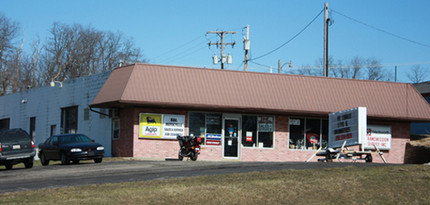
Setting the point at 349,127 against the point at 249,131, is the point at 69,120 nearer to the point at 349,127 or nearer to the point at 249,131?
the point at 249,131

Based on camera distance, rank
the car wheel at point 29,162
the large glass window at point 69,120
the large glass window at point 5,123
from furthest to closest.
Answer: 1. the large glass window at point 5,123
2. the large glass window at point 69,120
3. the car wheel at point 29,162

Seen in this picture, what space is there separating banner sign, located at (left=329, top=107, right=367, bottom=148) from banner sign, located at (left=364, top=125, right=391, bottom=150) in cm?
581

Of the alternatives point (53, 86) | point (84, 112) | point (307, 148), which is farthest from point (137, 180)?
point (53, 86)

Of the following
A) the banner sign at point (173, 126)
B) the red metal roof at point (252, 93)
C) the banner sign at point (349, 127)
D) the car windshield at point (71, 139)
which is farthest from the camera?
the banner sign at point (173, 126)

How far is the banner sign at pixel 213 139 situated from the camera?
3048 centimetres

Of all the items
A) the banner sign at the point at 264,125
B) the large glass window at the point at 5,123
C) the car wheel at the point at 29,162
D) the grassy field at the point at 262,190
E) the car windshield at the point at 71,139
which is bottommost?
the car wheel at the point at 29,162

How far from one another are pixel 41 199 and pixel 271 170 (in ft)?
22.8

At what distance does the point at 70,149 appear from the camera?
25.9m

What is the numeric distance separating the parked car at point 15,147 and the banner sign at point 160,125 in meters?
6.19

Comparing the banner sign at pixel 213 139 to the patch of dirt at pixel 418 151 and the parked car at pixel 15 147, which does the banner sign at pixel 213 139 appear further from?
the patch of dirt at pixel 418 151

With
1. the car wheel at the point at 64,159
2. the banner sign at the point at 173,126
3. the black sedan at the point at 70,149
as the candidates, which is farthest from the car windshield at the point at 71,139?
the banner sign at the point at 173,126

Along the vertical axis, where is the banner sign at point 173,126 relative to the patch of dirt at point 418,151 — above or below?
above

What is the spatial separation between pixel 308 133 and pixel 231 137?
4245 millimetres

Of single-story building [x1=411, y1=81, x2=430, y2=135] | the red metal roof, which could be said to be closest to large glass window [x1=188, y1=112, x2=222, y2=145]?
the red metal roof
